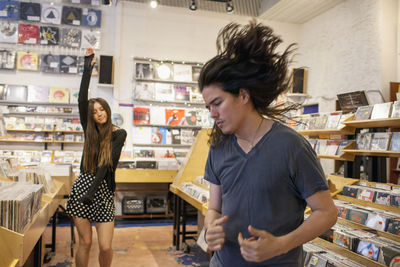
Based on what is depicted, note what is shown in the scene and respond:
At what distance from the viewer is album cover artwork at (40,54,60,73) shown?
670cm

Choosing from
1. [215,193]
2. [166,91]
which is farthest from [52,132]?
[215,193]

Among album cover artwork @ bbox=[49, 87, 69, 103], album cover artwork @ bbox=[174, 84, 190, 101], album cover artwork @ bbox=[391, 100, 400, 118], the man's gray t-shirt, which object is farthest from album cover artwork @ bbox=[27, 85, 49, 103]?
the man's gray t-shirt

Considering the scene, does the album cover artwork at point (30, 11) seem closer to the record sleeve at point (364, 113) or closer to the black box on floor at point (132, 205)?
the black box on floor at point (132, 205)

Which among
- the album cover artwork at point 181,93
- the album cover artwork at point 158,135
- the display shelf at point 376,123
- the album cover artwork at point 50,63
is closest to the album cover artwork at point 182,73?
the album cover artwork at point 181,93

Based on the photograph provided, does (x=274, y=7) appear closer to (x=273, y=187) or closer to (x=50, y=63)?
(x=50, y=63)

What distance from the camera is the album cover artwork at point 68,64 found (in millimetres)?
6773

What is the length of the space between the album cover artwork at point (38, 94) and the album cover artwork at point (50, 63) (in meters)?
0.38

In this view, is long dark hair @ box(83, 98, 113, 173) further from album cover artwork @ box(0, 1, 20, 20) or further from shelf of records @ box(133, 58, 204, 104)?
album cover artwork @ box(0, 1, 20, 20)

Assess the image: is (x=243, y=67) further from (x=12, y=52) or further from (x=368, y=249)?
(x=12, y=52)

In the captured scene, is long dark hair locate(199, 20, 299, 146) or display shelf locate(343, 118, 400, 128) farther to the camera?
display shelf locate(343, 118, 400, 128)

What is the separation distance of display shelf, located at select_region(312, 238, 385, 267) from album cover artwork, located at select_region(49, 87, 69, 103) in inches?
233

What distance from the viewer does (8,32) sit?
6.61 metres

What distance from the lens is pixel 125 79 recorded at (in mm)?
6543

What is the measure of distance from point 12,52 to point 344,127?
250 inches
